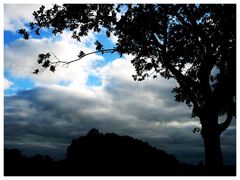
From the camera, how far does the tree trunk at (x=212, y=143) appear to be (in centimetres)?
1944

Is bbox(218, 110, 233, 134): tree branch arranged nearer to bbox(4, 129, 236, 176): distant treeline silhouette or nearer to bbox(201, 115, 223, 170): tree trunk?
bbox(201, 115, 223, 170): tree trunk

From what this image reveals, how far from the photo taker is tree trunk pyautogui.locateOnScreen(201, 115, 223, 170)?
19438 millimetres

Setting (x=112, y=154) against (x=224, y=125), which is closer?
(x=224, y=125)

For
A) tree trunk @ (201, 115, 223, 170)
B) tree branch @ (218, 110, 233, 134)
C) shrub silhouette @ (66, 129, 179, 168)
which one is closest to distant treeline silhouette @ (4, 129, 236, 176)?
shrub silhouette @ (66, 129, 179, 168)

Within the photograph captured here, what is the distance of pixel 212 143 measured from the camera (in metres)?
19.9

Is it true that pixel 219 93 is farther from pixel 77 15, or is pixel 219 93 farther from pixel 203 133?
pixel 77 15

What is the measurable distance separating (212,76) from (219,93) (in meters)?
7.94

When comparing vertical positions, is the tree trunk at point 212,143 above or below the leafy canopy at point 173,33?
below

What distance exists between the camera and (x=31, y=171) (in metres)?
14.0

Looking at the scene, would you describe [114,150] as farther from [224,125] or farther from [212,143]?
[224,125]

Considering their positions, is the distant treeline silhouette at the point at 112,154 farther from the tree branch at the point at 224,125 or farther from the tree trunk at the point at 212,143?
the tree branch at the point at 224,125

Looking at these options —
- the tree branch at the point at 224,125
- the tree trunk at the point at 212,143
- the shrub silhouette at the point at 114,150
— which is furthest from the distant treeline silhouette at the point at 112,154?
the tree branch at the point at 224,125

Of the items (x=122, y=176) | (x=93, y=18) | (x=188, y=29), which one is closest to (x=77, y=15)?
(x=93, y=18)

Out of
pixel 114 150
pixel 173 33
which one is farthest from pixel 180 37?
pixel 114 150
